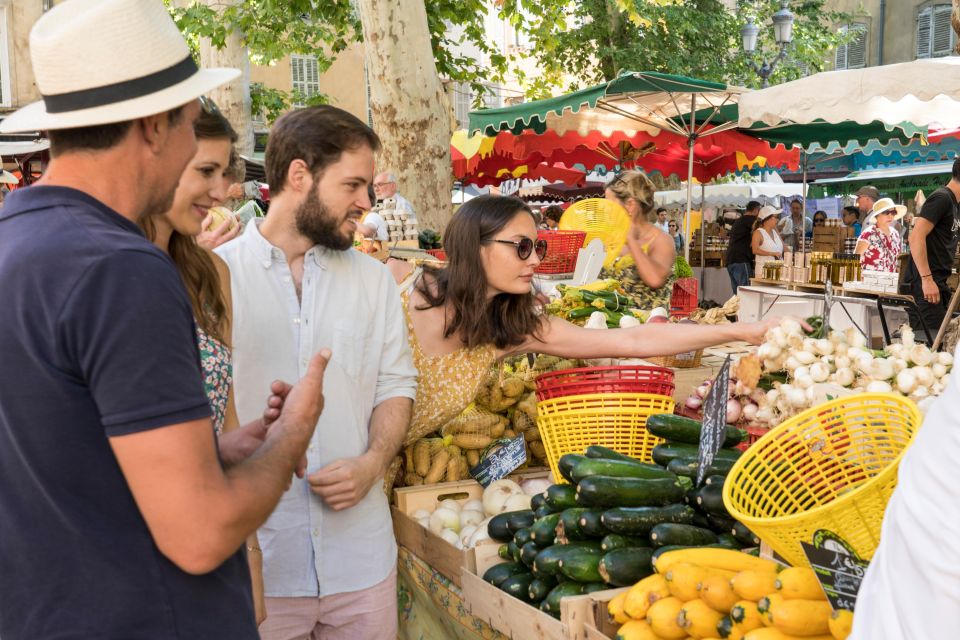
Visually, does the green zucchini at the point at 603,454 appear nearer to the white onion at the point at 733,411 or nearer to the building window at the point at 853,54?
the white onion at the point at 733,411

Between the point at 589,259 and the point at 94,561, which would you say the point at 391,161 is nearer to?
the point at 589,259

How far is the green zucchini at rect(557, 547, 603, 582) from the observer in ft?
8.10

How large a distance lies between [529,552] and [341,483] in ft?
2.10

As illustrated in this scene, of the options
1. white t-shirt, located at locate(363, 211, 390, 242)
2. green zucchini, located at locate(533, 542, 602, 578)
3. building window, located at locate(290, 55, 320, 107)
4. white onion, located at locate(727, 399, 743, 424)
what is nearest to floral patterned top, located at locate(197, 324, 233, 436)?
green zucchini, located at locate(533, 542, 602, 578)

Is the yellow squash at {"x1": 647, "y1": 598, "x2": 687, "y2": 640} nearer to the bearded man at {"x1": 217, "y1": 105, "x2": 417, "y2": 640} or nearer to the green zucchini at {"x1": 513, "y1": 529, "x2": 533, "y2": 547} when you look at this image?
the green zucchini at {"x1": 513, "y1": 529, "x2": 533, "y2": 547}

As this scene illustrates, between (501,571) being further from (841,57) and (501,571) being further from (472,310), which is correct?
(841,57)

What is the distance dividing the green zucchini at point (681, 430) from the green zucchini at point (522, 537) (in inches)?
22.7

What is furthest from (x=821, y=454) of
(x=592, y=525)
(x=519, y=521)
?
(x=519, y=521)

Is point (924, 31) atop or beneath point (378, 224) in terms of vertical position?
atop

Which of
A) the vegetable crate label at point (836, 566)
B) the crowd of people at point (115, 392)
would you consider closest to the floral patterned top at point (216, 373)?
the crowd of people at point (115, 392)

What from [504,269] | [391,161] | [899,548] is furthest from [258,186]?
[899,548]

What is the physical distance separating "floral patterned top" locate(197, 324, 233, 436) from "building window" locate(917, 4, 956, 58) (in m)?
31.3

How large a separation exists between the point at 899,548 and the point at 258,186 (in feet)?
52.5

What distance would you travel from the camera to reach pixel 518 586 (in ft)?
8.65
